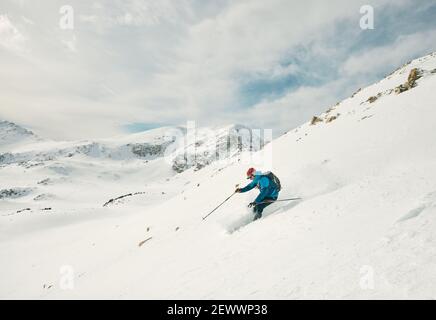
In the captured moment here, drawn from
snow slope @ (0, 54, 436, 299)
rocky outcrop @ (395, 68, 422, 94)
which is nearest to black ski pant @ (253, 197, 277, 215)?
snow slope @ (0, 54, 436, 299)

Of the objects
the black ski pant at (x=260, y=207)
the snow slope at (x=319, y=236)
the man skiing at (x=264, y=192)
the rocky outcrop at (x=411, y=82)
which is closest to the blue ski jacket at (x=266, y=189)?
the man skiing at (x=264, y=192)

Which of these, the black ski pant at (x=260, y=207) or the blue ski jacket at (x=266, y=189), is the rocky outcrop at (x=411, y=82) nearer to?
the blue ski jacket at (x=266, y=189)

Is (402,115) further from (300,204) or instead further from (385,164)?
(300,204)

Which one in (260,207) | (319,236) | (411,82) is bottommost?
(319,236)

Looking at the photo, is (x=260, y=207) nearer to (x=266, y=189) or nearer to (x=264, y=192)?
(x=264, y=192)

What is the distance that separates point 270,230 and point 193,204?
1300 cm

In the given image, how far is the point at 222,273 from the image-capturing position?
936 cm

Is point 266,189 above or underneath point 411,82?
underneath

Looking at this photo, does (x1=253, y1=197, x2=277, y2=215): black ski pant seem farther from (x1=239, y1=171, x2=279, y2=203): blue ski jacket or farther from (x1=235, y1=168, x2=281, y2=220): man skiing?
(x1=239, y1=171, x2=279, y2=203): blue ski jacket

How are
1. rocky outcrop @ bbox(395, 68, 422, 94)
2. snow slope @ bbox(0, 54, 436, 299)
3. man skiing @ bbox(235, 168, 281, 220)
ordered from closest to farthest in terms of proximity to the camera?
snow slope @ bbox(0, 54, 436, 299) → man skiing @ bbox(235, 168, 281, 220) → rocky outcrop @ bbox(395, 68, 422, 94)

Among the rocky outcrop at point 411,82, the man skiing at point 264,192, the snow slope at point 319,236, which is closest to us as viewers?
the snow slope at point 319,236

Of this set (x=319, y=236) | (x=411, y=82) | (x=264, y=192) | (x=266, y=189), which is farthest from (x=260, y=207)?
(x=411, y=82)

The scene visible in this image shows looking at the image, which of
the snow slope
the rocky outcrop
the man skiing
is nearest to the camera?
the snow slope

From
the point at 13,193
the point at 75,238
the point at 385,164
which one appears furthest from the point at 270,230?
the point at 13,193
